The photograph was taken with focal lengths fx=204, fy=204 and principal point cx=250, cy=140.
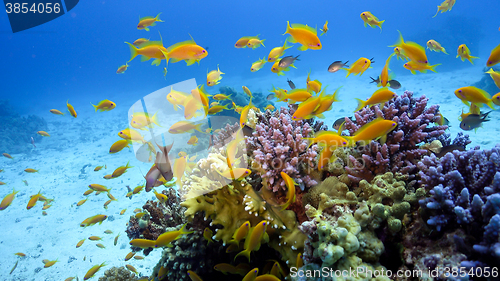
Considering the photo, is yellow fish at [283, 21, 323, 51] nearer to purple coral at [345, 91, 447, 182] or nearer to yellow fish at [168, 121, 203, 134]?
purple coral at [345, 91, 447, 182]

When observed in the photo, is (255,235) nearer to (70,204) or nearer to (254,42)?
(254,42)

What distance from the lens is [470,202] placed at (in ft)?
5.91

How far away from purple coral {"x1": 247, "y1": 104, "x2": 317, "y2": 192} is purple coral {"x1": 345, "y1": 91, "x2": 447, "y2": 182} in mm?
544

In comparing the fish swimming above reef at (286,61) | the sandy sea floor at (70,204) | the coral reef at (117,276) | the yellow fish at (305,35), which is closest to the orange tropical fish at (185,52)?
the yellow fish at (305,35)

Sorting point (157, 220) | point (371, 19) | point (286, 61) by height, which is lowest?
point (157, 220)

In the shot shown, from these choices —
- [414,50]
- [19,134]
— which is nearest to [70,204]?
[414,50]

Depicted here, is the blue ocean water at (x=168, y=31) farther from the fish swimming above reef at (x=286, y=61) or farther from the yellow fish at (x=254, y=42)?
the fish swimming above reef at (x=286, y=61)

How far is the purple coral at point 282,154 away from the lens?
2.55 metres

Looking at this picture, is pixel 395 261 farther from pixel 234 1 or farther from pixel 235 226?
pixel 234 1

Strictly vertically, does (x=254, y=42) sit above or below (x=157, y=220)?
above

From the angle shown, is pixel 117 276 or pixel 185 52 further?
pixel 117 276

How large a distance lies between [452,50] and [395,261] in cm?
4141

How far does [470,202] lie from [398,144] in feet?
3.01

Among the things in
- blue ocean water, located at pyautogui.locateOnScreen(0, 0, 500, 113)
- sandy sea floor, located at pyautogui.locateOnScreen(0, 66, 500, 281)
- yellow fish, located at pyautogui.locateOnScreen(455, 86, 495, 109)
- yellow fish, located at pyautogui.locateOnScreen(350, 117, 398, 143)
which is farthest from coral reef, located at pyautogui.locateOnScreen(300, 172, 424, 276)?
blue ocean water, located at pyautogui.locateOnScreen(0, 0, 500, 113)
